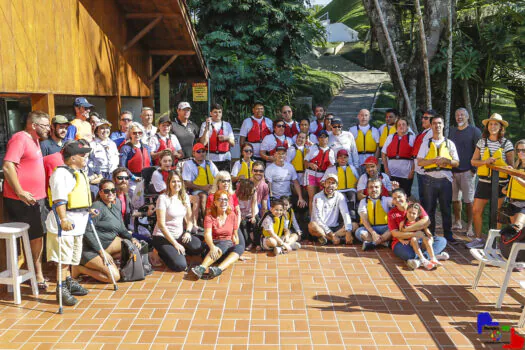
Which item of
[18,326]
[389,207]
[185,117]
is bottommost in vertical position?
[18,326]

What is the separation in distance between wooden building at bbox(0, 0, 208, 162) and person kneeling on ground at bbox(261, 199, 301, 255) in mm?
3566

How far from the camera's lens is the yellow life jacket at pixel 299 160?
30.7 ft

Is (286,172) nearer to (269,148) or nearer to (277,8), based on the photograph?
(269,148)

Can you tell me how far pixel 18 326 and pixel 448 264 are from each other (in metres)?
5.45

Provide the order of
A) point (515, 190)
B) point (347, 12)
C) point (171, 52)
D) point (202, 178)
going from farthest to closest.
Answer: point (347, 12) → point (171, 52) → point (202, 178) → point (515, 190)

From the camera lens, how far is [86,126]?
7598 mm

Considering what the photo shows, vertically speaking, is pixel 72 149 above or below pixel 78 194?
above

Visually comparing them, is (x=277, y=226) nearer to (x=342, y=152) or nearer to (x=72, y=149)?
(x=342, y=152)

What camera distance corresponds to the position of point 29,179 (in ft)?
20.1

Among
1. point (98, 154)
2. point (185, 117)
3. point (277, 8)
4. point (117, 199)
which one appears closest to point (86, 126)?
point (98, 154)

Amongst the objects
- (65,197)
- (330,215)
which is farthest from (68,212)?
(330,215)

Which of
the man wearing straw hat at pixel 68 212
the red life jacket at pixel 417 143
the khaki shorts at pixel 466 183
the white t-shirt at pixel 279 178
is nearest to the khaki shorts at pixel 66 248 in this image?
the man wearing straw hat at pixel 68 212

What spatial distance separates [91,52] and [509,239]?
23.6 ft

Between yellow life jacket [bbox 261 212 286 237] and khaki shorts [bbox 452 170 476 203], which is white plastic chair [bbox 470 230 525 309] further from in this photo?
yellow life jacket [bbox 261 212 286 237]
